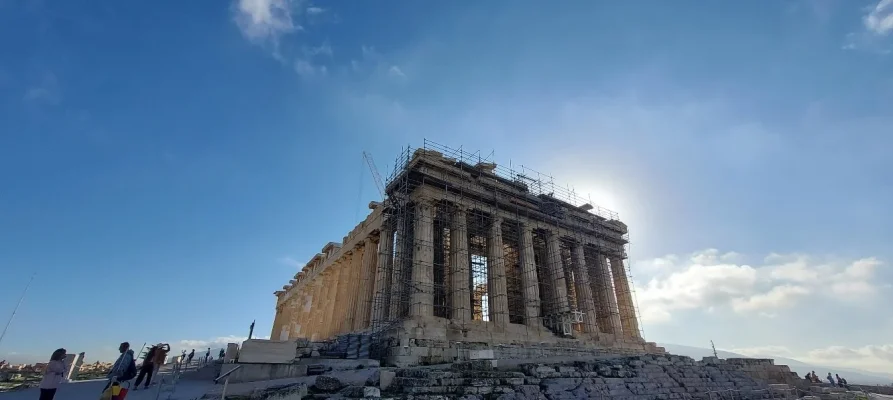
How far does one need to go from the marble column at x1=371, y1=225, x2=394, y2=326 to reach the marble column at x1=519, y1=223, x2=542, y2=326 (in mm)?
9753

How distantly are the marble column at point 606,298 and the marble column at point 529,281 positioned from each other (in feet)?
27.8

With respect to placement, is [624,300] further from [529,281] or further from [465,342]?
[465,342]

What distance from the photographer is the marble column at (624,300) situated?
36.2 metres

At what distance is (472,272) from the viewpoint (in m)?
33.3

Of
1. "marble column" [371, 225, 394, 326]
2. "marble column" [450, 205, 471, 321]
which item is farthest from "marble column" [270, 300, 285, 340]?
"marble column" [450, 205, 471, 321]

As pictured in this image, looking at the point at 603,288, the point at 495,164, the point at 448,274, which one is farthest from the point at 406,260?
the point at 603,288

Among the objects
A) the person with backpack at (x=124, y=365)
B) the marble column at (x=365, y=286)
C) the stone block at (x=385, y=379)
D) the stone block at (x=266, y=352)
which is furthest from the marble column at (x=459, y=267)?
the person with backpack at (x=124, y=365)

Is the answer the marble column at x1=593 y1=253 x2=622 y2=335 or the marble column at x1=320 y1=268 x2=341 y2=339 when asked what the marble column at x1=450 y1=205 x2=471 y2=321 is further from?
the marble column at x1=320 y1=268 x2=341 y2=339

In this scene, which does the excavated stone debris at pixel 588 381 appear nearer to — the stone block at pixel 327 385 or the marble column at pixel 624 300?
the stone block at pixel 327 385

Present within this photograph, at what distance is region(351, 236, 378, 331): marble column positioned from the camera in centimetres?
2968

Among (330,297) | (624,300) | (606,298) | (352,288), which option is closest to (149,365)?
(352,288)

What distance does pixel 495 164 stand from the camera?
3170 centimetres

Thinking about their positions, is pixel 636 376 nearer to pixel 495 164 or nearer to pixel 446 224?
pixel 446 224

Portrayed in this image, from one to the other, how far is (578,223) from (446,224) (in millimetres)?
12892
